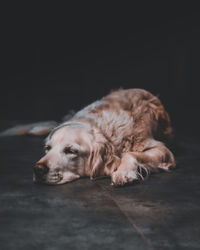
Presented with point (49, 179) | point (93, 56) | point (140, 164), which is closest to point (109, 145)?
point (140, 164)

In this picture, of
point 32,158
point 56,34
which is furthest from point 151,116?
point 56,34

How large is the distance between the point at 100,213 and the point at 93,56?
240 inches

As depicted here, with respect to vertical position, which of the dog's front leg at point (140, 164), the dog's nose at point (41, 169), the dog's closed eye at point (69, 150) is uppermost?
the dog's closed eye at point (69, 150)

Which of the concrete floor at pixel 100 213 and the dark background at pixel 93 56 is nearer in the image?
the concrete floor at pixel 100 213

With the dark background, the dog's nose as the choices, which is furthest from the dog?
the dark background

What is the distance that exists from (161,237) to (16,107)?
7377 millimetres

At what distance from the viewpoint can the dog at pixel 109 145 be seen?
2297 mm

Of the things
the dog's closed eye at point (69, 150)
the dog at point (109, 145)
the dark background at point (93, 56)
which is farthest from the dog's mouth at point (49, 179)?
the dark background at point (93, 56)

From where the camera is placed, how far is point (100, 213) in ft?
5.45

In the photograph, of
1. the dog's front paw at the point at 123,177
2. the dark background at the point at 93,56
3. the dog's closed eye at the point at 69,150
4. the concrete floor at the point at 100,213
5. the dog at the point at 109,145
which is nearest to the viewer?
the concrete floor at the point at 100,213

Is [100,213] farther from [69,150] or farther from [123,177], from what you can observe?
[69,150]

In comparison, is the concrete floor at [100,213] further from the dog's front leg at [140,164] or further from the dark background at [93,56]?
the dark background at [93,56]

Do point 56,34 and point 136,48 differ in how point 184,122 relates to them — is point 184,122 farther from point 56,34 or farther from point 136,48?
point 56,34

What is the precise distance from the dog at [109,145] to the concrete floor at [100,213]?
0.10 m
